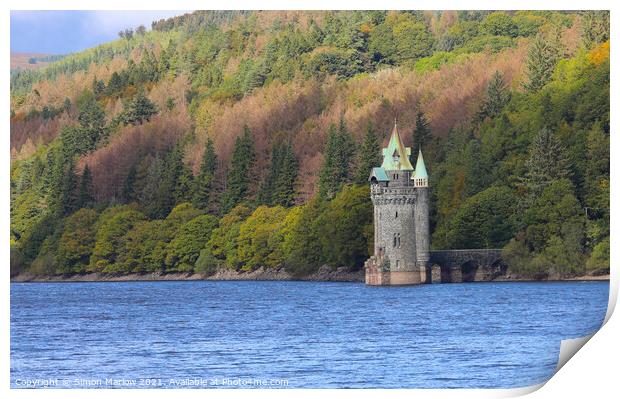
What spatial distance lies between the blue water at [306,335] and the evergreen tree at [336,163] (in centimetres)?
1126

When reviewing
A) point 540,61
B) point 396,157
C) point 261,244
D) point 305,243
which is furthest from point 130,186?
point 540,61

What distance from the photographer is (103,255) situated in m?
68.1

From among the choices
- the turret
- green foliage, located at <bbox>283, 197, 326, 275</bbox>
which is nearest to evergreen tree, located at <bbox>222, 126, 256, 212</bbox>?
green foliage, located at <bbox>283, 197, 326, 275</bbox>

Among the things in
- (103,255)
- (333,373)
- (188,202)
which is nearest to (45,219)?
(103,255)

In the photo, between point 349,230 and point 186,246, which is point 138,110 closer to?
point 186,246

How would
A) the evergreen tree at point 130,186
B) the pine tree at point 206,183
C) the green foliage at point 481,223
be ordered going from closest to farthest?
1. the green foliage at point 481,223
2. the evergreen tree at point 130,186
3. the pine tree at point 206,183

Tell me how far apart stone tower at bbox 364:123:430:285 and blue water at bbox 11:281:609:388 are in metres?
1.29

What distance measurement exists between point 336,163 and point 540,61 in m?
8.78

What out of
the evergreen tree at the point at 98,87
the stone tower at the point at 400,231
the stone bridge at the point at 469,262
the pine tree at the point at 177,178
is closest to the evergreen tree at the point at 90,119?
the evergreen tree at the point at 98,87

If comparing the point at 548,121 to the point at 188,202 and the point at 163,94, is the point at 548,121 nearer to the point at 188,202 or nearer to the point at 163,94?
the point at 188,202

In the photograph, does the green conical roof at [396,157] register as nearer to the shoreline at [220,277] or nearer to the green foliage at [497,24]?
the shoreline at [220,277]

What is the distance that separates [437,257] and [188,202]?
15383 mm

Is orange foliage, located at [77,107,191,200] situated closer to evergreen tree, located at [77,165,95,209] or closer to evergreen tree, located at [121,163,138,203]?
evergreen tree, located at [121,163,138,203]

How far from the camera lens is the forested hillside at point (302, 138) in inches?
2467
